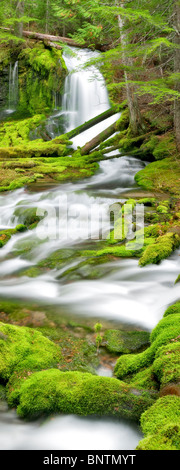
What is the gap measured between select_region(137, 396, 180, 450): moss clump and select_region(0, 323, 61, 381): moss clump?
1219mm

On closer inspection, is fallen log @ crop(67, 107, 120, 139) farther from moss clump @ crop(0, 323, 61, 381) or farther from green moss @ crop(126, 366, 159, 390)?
green moss @ crop(126, 366, 159, 390)

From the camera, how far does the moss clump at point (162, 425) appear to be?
1.67 metres

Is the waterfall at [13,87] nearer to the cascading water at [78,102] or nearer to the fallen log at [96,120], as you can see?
the cascading water at [78,102]

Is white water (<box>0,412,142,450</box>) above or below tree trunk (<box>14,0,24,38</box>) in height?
below

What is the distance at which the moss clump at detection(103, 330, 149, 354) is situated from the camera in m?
3.41

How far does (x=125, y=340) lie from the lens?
140 inches

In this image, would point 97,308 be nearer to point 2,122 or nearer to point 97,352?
point 97,352

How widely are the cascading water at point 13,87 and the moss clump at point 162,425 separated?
2164 centimetres

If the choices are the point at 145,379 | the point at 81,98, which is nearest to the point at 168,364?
the point at 145,379

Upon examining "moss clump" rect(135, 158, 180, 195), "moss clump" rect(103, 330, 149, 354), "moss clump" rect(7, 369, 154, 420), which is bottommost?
"moss clump" rect(7, 369, 154, 420)

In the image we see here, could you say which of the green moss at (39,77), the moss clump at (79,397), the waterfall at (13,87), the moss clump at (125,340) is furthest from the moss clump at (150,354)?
the waterfall at (13,87)

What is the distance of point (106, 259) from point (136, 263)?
57 centimetres

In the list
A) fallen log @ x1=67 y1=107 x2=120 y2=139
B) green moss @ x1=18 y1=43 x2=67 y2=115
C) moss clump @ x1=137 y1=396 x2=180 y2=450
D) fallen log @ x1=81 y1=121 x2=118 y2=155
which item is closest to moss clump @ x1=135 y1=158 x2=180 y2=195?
fallen log @ x1=81 y1=121 x2=118 y2=155

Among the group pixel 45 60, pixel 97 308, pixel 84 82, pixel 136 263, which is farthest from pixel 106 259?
pixel 45 60
